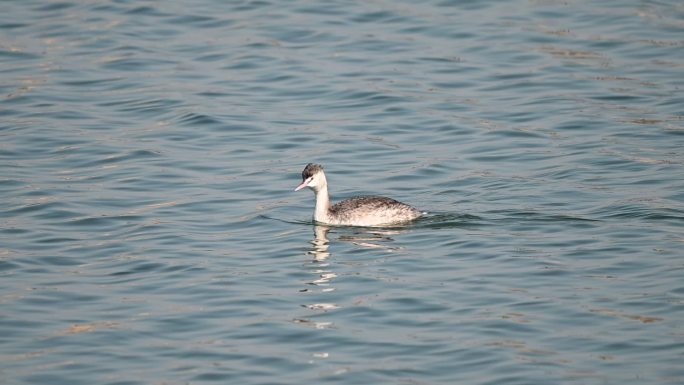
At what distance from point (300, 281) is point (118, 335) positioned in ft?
8.68

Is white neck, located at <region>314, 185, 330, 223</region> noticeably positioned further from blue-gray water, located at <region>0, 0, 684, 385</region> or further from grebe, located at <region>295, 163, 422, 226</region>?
blue-gray water, located at <region>0, 0, 684, 385</region>

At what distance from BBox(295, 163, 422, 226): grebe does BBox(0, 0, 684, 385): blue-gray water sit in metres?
0.20

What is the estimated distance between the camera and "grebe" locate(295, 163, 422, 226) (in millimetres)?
16688

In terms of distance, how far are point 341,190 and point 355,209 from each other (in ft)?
7.26

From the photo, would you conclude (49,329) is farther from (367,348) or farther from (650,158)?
(650,158)

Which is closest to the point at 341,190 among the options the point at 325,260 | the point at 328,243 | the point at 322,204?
the point at 322,204

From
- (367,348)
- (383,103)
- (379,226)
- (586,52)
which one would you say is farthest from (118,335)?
(586,52)

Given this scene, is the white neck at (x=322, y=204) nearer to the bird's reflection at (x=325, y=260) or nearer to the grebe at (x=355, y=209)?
the grebe at (x=355, y=209)

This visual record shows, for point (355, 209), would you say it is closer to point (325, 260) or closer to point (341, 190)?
point (325, 260)

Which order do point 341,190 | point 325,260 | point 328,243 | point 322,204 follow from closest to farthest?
1. point 325,260
2. point 328,243
3. point 322,204
4. point 341,190

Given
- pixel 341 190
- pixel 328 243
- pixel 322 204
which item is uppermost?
pixel 322 204

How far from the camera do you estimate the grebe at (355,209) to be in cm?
1669

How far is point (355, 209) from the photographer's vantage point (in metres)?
16.9

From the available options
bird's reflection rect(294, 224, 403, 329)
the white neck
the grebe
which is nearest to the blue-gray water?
bird's reflection rect(294, 224, 403, 329)
